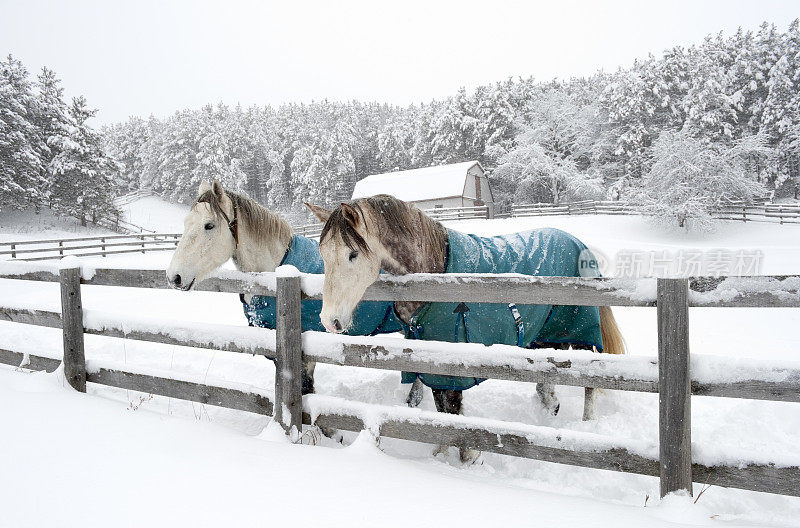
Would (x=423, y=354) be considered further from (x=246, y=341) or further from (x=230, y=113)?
(x=230, y=113)

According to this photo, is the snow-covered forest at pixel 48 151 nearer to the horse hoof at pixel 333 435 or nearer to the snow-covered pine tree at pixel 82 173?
the snow-covered pine tree at pixel 82 173

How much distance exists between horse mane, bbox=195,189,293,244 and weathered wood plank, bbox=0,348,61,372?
2217 mm

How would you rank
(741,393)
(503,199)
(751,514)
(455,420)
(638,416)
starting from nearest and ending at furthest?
1. (741,393)
2. (751,514)
3. (455,420)
4. (638,416)
5. (503,199)

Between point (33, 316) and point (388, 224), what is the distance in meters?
3.83

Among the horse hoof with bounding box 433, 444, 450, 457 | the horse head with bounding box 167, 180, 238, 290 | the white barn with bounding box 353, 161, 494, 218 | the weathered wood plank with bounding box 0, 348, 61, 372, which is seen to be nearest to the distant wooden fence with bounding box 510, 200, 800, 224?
the white barn with bounding box 353, 161, 494, 218

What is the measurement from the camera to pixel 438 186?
109 ft

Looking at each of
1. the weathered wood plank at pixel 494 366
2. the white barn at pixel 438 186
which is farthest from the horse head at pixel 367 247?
the white barn at pixel 438 186

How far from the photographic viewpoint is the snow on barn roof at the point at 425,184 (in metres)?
32.8

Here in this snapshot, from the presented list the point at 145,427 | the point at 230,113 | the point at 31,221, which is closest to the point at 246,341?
the point at 145,427

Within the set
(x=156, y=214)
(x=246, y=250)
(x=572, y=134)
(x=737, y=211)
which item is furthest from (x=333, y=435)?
(x=156, y=214)

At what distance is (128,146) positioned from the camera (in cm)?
6066

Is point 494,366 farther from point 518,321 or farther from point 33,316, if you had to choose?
point 33,316

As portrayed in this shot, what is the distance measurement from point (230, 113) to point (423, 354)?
64750 mm

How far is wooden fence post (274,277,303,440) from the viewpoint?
2953 mm
